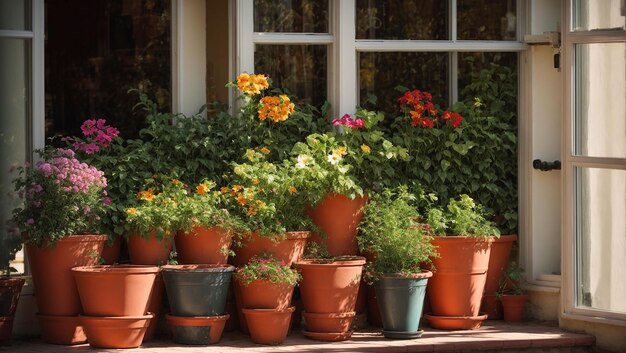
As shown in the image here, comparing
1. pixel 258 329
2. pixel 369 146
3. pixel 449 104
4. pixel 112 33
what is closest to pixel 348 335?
pixel 258 329

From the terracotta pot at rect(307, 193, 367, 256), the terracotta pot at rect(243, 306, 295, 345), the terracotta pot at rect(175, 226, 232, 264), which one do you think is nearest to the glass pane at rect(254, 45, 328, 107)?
the terracotta pot at rect(307, 193, 367, 256)

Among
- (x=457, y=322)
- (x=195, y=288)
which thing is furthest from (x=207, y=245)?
(x=457, y=322)

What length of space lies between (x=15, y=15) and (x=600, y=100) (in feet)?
13.0

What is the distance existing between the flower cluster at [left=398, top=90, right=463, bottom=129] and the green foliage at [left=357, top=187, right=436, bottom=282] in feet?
1.84

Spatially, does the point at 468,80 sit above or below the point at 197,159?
above

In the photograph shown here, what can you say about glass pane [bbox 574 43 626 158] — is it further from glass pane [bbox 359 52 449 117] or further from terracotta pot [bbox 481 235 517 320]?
glass pane [bbox 359 52 449 117]

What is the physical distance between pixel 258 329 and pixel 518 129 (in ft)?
8.55

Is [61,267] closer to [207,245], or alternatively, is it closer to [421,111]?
[207,245]

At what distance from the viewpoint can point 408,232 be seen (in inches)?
319

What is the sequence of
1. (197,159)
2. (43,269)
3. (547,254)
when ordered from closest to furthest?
1. (43,269)
2. (197,159)
3. (547,254)

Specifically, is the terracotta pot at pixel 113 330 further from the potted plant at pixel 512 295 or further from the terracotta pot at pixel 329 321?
the potted plant at pixel 512 295

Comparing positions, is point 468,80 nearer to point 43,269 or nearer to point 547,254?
point 547,254

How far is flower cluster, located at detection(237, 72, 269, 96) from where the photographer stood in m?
8.41

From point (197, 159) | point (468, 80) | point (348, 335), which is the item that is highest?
point (468, 80)
